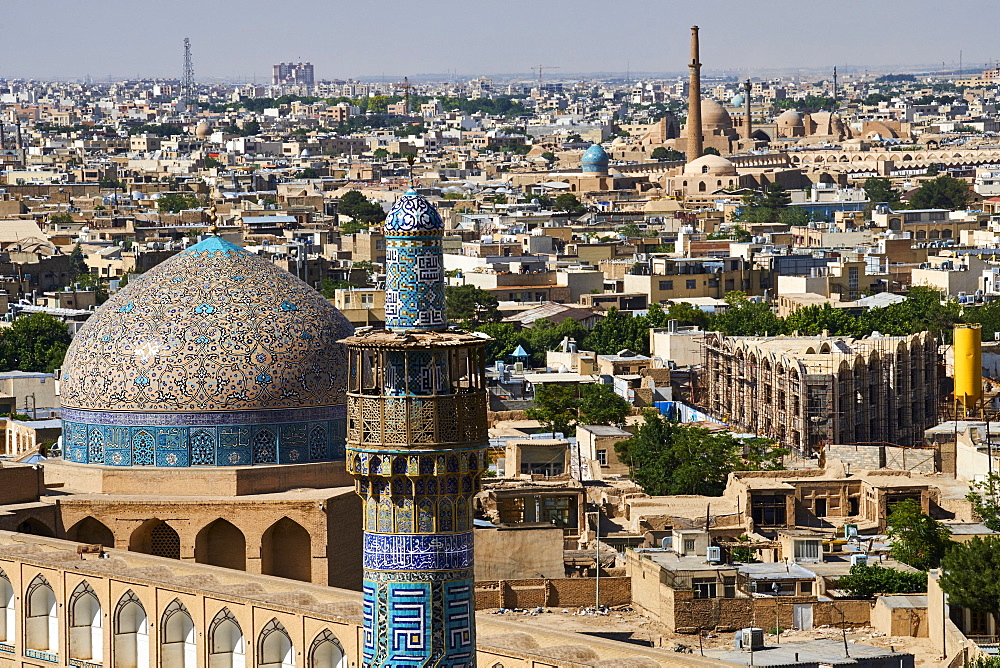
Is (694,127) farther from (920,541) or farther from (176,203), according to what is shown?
(920,541)

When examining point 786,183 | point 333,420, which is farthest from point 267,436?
point 786,183

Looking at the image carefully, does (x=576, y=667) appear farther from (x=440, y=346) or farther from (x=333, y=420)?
(x=333, y=420)

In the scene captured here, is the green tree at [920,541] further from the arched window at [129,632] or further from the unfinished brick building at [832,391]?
the unfinished brick building at [832,391]

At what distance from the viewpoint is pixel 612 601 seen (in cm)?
2117

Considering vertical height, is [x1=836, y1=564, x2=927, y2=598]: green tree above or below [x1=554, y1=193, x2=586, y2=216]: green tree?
below

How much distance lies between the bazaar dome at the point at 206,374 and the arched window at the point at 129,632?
1.91 m

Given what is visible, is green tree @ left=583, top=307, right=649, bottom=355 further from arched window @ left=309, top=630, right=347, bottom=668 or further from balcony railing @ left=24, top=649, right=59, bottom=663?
arched window @ left=309, top=630, right=347, bottom=668

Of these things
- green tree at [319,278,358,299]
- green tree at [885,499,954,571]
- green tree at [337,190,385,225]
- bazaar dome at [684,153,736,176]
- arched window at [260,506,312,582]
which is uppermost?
bazaar dome at [684,153,736,176]

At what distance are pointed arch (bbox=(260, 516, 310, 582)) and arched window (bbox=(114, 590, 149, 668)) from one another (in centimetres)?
177

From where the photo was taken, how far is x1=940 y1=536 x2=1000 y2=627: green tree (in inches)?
768

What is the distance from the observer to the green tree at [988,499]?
2346 centimetres

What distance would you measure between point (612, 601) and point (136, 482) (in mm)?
4678

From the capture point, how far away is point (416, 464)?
10.4 metres

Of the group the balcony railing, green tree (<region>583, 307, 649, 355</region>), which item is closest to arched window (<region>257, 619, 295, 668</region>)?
the balcony railing
